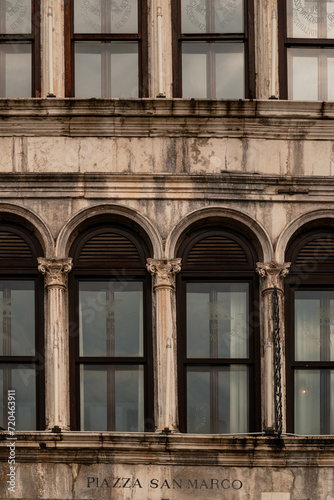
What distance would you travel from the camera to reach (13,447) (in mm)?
22969

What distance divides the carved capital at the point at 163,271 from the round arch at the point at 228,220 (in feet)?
0.43

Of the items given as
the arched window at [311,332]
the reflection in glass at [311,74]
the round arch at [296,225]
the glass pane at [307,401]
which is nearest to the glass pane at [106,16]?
the reflection in glass at [311,74]

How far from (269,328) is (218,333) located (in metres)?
0.73

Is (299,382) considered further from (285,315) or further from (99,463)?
(99,463)

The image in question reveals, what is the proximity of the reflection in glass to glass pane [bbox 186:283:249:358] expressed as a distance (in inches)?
116

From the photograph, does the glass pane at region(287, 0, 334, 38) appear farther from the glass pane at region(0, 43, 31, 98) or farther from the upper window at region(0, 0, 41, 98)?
the glass pane at region(0, 43, 31, 98)

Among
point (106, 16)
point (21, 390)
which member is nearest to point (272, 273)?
point (21, 390)

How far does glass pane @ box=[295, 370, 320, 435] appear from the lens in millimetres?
23812

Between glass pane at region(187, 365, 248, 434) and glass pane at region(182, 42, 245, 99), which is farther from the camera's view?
glass pane at region(182, 42, 245, 99)

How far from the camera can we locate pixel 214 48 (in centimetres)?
2505

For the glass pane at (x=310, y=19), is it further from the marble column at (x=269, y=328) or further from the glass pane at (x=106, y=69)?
the marble column at (x=269, y=328)

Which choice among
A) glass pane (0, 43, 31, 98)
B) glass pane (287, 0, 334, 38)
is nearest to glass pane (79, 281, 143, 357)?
glass pane (0, 43, 31, 98)

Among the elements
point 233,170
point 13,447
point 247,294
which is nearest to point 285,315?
point 247,294

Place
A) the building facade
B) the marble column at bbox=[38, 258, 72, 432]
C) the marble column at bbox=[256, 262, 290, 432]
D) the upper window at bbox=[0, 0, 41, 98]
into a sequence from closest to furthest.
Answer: the building facade
the marble column at bbox=[38, 258, 72, 432]
the marble column at bbox=[256, 262, 290, 432]
the upper window at bbox=[0, 0, 41, 98]
